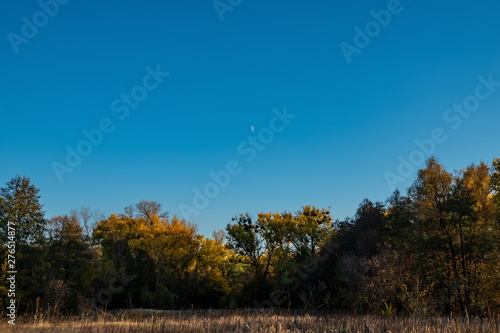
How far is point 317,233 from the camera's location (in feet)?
159

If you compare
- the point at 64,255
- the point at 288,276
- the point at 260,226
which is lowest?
the point at 288,276

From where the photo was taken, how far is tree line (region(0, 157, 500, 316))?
76.8 feet

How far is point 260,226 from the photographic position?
5047cm

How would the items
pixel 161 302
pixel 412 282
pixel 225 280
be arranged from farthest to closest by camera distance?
pixel 225 280, pixel 161 302, pixel 412 282

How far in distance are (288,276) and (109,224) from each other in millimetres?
26109

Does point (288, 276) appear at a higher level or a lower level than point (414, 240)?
lower

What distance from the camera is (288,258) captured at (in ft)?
156

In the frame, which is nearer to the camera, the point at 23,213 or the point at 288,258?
the point at 23,213

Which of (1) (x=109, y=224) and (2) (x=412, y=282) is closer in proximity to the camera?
(2) (x=412, y=282)

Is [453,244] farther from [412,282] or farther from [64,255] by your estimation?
[64,255]

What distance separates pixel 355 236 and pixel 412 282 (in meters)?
14.6

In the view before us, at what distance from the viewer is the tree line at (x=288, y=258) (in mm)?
23406

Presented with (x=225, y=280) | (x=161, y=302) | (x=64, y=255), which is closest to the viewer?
(x=64, y=255)

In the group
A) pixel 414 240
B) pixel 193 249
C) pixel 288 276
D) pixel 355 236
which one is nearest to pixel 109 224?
pixel 193 249
